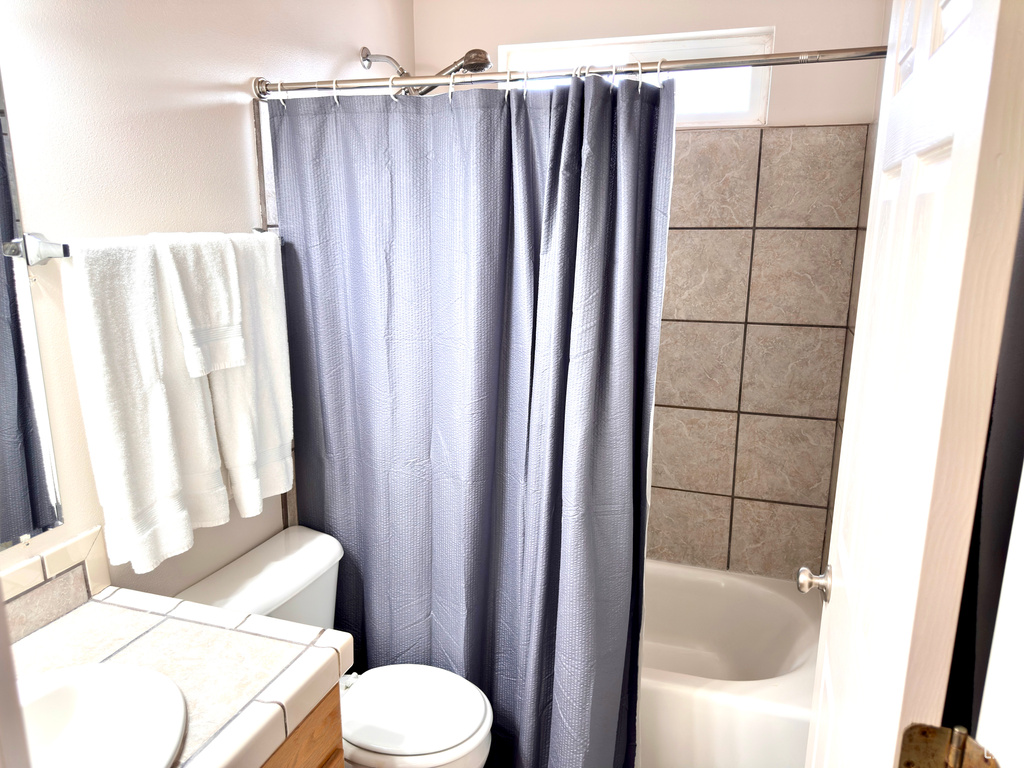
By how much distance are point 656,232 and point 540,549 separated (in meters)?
0.80

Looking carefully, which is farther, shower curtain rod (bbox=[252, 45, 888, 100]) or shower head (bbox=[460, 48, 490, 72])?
shower head (bbox=[460, 48, 490, 72])

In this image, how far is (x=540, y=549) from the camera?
167 centimetres

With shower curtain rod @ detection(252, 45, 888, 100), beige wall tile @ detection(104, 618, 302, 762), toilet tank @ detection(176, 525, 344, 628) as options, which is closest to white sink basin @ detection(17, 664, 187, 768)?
beige wall tile @ detection(104, 618, 302, 762)

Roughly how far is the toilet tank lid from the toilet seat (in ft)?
0.98

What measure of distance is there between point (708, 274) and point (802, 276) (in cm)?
29

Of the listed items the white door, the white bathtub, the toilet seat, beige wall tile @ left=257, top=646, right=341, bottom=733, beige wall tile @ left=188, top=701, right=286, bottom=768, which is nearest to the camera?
the white door

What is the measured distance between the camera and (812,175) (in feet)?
7.04

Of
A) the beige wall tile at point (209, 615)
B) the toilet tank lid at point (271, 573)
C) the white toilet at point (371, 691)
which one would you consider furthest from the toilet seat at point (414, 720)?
the beige wall tile at point (209, 615)

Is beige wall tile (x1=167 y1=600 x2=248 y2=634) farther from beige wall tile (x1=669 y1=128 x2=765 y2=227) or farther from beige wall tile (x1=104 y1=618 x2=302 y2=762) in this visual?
beige wall tile (x1=669 y1=128 x2=765 y2=227)

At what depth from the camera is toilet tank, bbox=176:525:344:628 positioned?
5.19 feet

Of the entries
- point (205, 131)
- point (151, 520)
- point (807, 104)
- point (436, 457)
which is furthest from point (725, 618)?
point (205, 131)

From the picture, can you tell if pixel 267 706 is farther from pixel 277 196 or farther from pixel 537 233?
pixel 277 196

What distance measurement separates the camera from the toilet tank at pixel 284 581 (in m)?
1.58

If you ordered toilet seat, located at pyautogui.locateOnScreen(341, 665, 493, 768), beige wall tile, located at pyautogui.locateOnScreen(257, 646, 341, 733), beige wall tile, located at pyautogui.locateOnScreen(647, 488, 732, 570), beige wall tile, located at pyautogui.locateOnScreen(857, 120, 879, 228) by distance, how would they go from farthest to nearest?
1. beige wall tile, located at pyautogui.locateOnScreen(647, 488, 732, 570)
2. beige wall tile, located at pyautogui.locateOnScreen(857, 120, 879, 228)
3. toilet seat, located at pyautogui.locateOnScreen(341, 665, 493, 768)
4. beige wall tile, located at pyautogui.locateOnScreen(257, 646, 341, 733)
